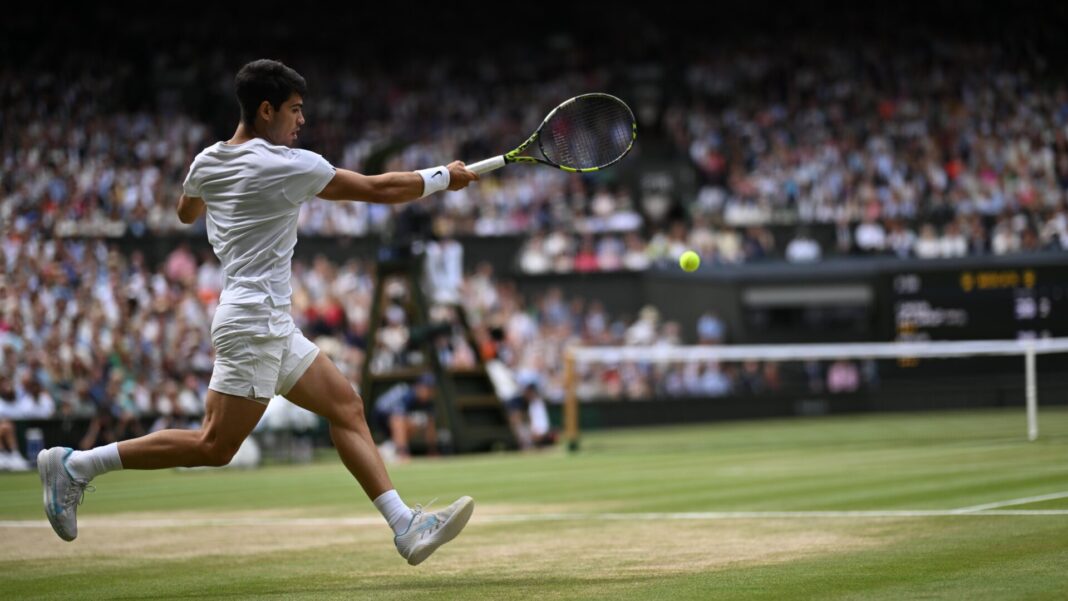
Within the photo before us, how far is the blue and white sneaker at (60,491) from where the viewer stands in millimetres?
7277

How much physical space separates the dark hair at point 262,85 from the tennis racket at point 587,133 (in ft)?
6.12

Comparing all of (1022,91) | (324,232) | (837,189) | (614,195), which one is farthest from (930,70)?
(324,232)

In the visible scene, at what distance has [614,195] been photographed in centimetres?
3369

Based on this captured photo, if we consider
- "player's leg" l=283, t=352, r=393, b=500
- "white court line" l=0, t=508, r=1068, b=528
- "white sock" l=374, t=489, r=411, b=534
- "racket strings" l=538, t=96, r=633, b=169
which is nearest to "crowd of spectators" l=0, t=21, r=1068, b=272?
"white court line" l=0, t=508, r=1068, b=528

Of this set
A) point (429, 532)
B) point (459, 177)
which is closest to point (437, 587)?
point (429, 532)

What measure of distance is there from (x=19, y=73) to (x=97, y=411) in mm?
13523

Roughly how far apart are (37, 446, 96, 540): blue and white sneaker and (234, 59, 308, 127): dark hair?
1.99 meters

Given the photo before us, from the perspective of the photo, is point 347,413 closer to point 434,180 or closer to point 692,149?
point 434,180

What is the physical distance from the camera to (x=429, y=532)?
721 centimetres

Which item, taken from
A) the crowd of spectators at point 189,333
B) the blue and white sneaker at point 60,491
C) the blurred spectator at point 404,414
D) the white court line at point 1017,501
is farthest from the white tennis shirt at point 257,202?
the blurred spectator at point 404,414

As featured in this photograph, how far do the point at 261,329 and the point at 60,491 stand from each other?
136cm

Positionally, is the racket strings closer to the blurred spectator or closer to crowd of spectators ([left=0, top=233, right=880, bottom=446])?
crowd of spectators ([left=0, top=233, right=880, bottom=446])

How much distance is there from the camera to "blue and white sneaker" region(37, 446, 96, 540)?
23.9ft

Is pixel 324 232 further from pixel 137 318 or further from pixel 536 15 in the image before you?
pixel 536 15
